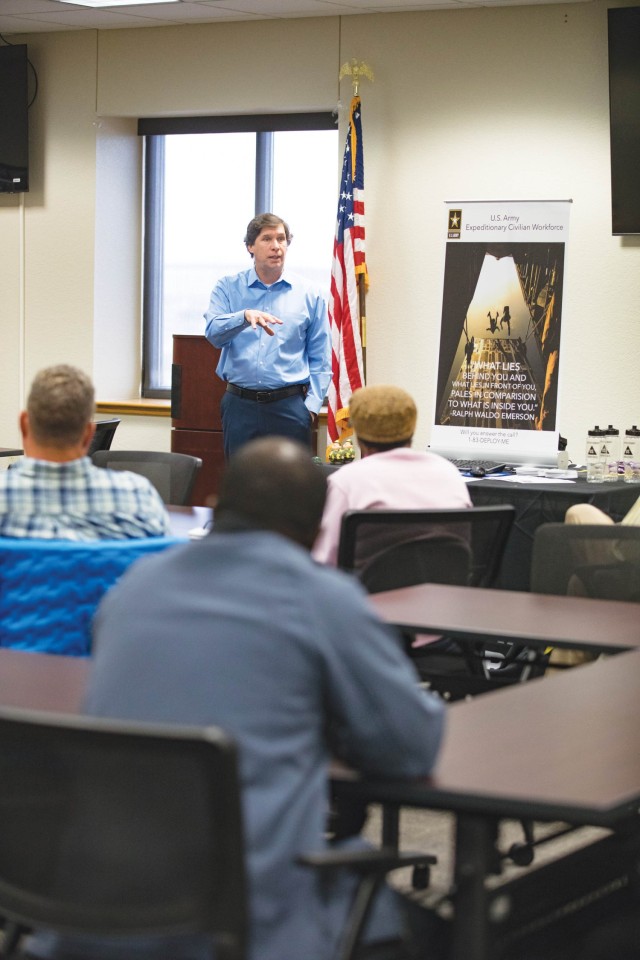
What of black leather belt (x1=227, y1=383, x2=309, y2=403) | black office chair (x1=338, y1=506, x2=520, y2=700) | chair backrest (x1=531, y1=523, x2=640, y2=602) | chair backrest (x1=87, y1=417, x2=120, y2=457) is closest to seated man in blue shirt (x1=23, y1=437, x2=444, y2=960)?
black office chair (x1=338, y1=506, x2=520, y2=700)

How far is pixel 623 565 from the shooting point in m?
3.31

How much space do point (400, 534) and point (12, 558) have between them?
3.90ft

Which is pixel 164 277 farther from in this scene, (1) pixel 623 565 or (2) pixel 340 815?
(2) pixel 340 815

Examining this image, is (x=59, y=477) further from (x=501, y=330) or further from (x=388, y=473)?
(x=501, y=330)

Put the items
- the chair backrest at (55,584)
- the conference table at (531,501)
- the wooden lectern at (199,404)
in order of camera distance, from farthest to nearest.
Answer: the wooden lectern at (199,404)
the conference table at (531,501)
the chair backrest at (55,584)

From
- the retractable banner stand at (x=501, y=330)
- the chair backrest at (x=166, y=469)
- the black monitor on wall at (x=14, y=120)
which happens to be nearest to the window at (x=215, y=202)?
the black monitor on wall at (x=14, y=120)

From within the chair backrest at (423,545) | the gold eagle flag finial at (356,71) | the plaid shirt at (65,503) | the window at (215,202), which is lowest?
the chair backrest at (423,545)

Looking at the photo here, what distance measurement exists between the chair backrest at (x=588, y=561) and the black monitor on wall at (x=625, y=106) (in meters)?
3.67

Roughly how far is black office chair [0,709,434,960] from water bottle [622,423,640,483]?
4.44 metres

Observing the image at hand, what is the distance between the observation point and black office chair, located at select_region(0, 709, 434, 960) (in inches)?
56.2

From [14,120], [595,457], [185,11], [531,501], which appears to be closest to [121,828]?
[531,501]

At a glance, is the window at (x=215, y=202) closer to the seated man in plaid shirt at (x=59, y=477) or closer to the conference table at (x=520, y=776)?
the seated man in plaid shirt at (x=59, y=477)

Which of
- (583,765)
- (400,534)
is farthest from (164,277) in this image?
(583,765)

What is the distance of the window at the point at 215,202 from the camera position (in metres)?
7.89
